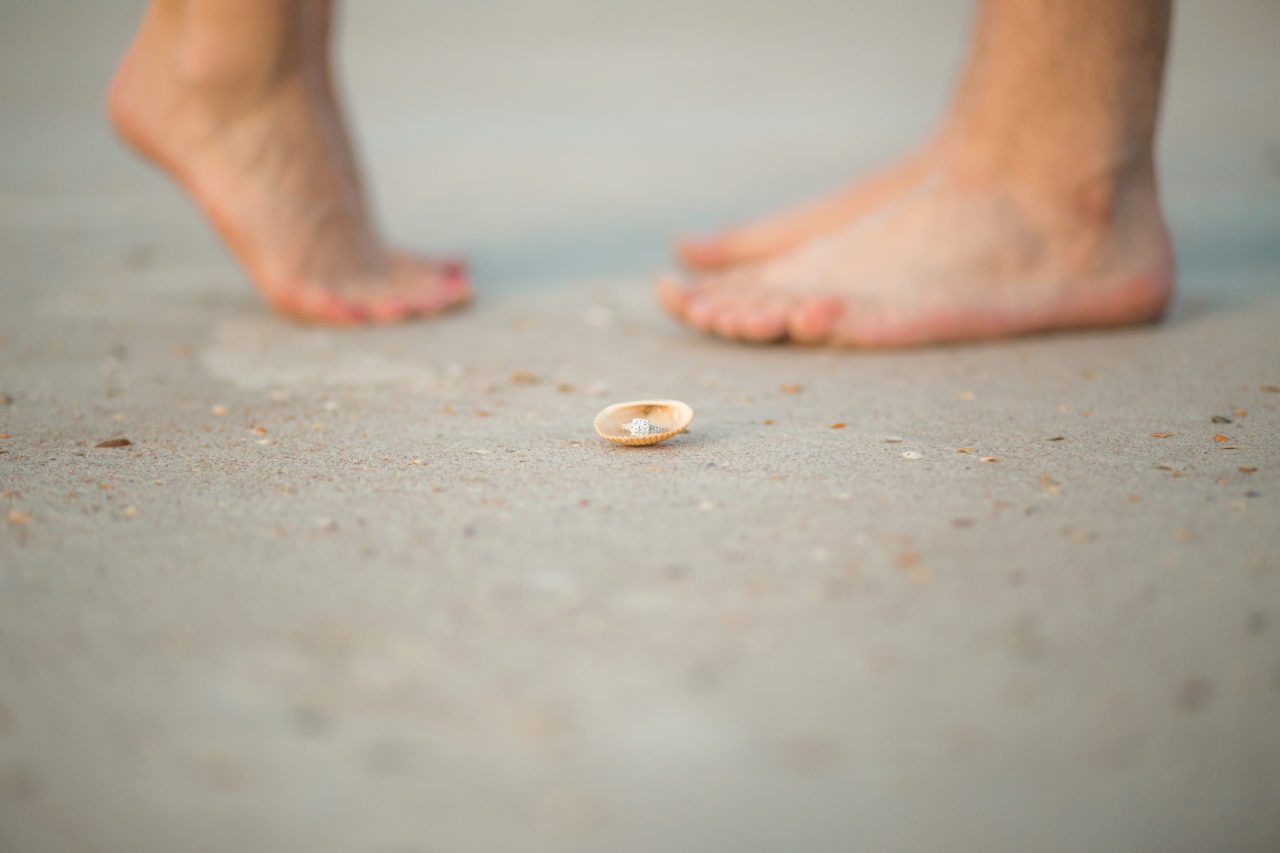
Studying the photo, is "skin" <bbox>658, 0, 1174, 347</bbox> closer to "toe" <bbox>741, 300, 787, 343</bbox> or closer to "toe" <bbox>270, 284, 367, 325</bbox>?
"toe" <bbox>741, 300, 787, 343</bbox>

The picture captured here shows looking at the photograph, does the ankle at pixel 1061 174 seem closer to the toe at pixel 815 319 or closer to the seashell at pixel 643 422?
the toe at pixel 815 319

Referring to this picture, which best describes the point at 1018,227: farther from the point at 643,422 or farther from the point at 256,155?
the point at 256,155

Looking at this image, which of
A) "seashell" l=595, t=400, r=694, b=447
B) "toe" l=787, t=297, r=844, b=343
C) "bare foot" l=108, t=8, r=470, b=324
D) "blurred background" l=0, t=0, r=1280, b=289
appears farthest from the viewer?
"blurred background" l=0, t=0, r=1280, b=289

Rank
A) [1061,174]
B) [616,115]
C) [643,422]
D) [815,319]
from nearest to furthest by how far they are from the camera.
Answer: [643,422] < [815,319] < [1061,174] < [616,115]

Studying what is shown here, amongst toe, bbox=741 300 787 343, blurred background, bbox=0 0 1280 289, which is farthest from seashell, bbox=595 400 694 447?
blurred background, bbox=0 0 1280 289

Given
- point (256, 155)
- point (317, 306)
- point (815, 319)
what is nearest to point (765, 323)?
point (815, 319)

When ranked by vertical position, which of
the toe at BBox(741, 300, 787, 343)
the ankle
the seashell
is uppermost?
the ankle

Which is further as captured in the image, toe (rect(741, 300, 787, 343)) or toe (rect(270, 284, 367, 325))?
toe (rect(270, 284, 367, 325))
